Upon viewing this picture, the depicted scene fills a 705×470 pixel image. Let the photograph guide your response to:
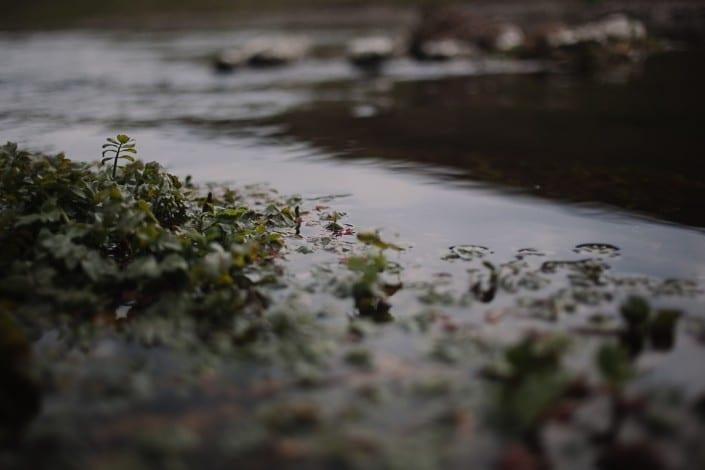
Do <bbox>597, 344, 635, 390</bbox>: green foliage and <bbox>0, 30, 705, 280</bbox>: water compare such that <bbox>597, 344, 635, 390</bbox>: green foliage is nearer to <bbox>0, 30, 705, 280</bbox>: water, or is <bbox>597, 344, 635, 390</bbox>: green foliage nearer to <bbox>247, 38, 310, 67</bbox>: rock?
<bbox>0, 30, 705, 280</bbox>: water

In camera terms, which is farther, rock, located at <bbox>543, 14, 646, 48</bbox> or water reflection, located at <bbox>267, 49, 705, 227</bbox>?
rock, located at <bbox>543, 14, 646, 48</bbox>

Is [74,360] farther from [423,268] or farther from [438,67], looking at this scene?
[438,67]

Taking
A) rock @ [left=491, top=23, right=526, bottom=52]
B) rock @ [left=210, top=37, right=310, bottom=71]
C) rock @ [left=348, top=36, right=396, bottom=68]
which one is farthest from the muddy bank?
rock @ [left=210, top=37, right=310, bottom=71]

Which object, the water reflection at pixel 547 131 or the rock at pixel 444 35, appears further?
the rock at pixel 444 35

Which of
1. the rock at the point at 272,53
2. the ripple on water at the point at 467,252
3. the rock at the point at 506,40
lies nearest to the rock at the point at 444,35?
the rock at the point at 506,40

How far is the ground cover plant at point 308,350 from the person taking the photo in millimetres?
3256

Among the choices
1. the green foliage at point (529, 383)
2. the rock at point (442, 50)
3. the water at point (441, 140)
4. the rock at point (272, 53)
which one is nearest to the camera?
the green foliage at point (529, 383)

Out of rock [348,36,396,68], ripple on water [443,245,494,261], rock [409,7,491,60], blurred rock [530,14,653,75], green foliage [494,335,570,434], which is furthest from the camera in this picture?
rock [409,7,491,60]

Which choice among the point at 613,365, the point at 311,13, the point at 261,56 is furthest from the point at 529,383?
the point at 311,13

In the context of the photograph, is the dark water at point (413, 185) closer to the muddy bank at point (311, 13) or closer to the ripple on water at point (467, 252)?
the ripple on water at point (467, 252)

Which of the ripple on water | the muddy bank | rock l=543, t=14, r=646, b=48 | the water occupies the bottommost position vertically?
the ripple on water

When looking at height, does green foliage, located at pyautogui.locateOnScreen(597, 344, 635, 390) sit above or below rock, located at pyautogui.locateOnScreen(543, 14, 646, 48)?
below

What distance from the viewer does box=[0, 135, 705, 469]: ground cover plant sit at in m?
3.26

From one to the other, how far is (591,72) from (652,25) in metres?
16.1
